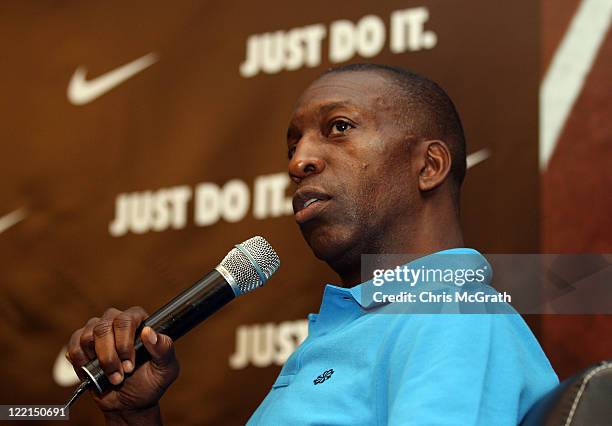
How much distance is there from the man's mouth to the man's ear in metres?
0.17

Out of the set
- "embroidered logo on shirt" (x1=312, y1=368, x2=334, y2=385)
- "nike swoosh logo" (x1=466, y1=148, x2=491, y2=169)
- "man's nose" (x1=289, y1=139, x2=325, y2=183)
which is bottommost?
"embroidered logo on shirt" (x1=312, y1=368, x2=334, y2=385)

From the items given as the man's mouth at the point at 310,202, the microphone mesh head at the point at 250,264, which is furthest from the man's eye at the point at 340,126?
the microphone mesh head at the point at 250,264

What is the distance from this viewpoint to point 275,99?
8.28 feet

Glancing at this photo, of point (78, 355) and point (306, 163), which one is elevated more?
point (306, 163)

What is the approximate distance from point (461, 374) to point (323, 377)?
272 mm

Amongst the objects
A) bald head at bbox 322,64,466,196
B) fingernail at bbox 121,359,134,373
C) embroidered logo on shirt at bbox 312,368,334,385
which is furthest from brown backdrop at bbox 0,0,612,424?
fingernail at bbox 121,359,134,373

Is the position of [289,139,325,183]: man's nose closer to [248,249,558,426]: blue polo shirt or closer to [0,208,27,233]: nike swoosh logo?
[248,249,558,426]: blue polo shirt

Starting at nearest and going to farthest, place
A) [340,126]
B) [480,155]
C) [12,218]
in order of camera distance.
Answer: [340,126] < [480,155] < [12,218]

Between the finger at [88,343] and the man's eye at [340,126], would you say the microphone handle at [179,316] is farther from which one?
the man's eye at [340,126]

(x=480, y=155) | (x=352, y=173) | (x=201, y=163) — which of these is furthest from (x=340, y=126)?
(x=201, y=163)

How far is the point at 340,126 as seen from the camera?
1576mm

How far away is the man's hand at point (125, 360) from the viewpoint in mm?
1346

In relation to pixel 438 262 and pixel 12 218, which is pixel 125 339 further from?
pixel 12 218

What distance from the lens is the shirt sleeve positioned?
112cm
